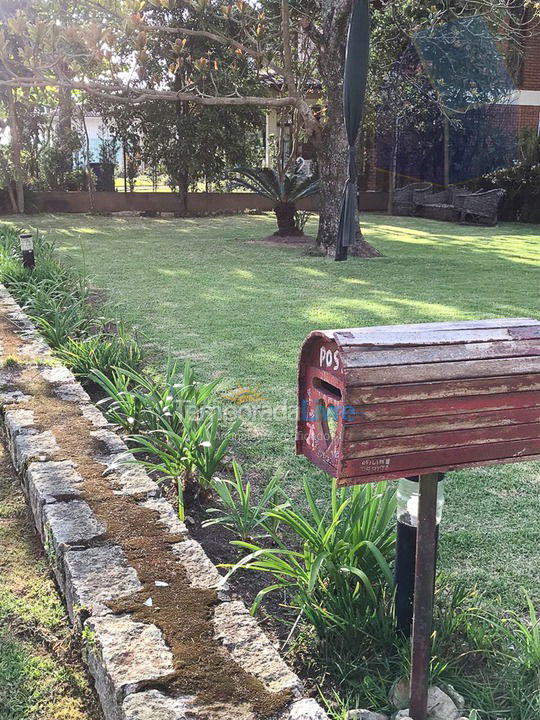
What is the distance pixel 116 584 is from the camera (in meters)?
2.11

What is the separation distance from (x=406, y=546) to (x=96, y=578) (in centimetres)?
90

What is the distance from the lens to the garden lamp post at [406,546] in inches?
72.2

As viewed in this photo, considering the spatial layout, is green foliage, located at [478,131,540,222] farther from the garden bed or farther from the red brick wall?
the garden bed

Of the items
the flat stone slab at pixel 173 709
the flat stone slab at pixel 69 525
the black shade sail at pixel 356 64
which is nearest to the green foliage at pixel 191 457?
the flat stone slab at pixel 69 525

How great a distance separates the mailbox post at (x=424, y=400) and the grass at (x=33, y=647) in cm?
97

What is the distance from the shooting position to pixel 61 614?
7.43 feet

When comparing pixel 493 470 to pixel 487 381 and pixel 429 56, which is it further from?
pixel 429 56

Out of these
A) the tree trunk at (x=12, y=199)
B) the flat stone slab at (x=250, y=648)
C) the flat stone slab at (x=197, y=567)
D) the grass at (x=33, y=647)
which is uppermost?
the tree trunk at (x=12, y=199)

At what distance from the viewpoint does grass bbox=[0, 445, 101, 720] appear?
1896 mm

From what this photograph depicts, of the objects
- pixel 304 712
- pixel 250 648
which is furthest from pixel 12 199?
pixel 304 712

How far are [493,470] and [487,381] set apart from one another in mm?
2028

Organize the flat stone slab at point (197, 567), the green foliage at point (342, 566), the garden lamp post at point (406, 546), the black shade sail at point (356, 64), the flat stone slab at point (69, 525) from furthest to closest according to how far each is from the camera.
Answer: the black shade sail at point (356, 64), the flat stone slab at point (69, 525), the flat stone slab at point (197, 567), the green foliage at point (342, 566), the garden lamp post at point (406, 546)

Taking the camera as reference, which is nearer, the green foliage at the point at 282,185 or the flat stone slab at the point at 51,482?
the flat stone slab at the point at 51,482

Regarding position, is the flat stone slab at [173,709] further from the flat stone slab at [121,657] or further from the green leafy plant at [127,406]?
the green leafy plant at [127,406]
